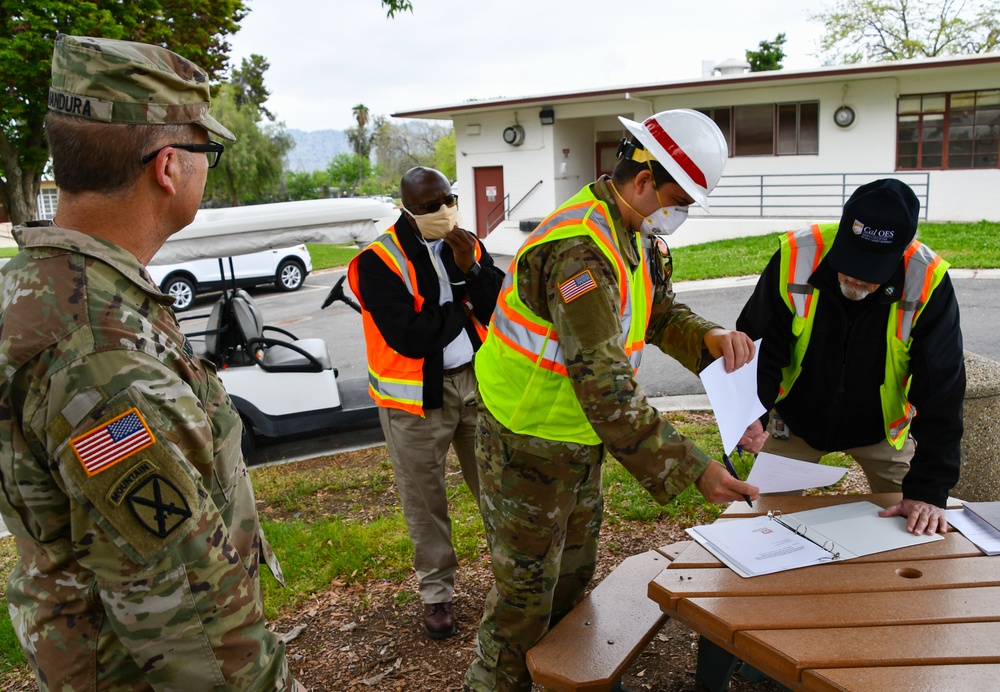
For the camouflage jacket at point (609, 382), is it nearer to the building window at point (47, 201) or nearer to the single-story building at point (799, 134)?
the building window at point (47, 201)

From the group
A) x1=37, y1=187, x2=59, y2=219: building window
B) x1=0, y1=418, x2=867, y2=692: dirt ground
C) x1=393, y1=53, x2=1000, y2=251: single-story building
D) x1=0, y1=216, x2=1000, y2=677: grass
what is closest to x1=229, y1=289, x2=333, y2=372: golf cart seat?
x1=0, y1=216, x2=1000, y2=677: grass

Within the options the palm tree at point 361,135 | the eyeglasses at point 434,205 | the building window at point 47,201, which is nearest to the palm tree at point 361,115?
the palm tree at point 361,135

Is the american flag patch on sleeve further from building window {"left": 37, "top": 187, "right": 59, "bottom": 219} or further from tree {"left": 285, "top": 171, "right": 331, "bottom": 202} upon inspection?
tree {"left": 285, "top": 171, "right": 331, "bottom": 202}

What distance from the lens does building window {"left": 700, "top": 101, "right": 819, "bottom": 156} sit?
64.4 ft

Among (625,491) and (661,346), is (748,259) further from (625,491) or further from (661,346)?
(661,346)

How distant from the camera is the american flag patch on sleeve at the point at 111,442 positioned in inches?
54.2

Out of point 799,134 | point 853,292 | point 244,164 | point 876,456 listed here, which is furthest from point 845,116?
point 244,164

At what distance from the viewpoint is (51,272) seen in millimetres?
1455

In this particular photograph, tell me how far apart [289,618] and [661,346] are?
2.23 meters

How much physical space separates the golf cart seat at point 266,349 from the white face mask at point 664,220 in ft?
14.5

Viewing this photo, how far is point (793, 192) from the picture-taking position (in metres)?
20.0

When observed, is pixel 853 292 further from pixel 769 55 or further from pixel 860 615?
pixel 769 55

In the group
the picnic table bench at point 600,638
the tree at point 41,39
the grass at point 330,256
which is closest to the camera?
the picnic table bench at point 600,638

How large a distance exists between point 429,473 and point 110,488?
2.25 m
